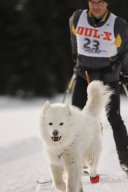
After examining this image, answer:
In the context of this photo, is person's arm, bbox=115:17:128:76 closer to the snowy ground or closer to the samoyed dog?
the samoyed dog

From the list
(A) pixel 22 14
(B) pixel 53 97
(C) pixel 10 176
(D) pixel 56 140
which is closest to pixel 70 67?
(B) pixel 53 97

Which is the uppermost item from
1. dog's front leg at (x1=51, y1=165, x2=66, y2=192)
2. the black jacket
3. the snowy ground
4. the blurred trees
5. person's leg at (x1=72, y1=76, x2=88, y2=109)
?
the black jacket

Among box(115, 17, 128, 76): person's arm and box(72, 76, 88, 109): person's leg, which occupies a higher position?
box(115, 17, 128, 76): person's arm

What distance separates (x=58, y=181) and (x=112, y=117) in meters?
1.07

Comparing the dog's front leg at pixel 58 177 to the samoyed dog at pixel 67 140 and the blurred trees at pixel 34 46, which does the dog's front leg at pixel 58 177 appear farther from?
the blurred trees at pixel 34 46

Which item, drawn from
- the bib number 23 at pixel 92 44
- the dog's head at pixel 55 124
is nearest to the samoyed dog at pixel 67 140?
the dog's head at pixel 55 124

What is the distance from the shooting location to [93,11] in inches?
206

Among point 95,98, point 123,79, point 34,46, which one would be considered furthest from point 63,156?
point 34,46

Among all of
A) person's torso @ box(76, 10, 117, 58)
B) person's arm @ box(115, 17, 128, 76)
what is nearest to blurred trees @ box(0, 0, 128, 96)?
person's torso @ box(76, 10, 117, 58)

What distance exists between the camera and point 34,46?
24984 millimetres

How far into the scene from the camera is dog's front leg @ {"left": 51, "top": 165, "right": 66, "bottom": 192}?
463cm

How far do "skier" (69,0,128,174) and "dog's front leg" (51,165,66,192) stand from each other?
102 cm

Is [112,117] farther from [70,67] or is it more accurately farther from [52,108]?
[70,67]

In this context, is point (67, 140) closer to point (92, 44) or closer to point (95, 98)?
point (95, 98)
